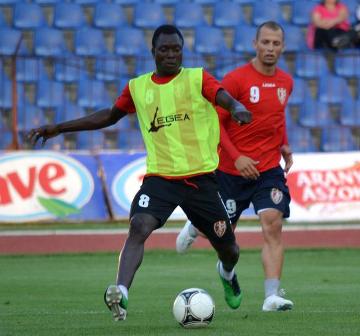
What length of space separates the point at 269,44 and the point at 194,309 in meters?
2.74

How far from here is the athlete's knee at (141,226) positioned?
826cm

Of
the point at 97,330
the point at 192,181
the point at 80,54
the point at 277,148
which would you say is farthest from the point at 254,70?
the point at 80,54

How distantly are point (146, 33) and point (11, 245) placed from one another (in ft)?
24.2

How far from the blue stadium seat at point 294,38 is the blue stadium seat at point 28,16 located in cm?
479

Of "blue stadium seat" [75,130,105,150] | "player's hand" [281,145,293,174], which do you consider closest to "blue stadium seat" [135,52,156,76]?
"blue stadium seat" [75,130,105,150]

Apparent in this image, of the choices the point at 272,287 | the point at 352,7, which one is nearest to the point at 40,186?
the point at 352,7

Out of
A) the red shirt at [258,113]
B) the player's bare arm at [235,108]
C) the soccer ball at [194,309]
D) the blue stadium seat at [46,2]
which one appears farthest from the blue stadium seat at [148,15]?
the soccer ball at [194,309]

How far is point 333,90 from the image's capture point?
22.1 metres

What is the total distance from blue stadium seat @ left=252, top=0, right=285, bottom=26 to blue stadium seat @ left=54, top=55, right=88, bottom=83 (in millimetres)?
3908

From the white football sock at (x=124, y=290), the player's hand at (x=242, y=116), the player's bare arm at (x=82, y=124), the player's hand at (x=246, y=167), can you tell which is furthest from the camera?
the player's hand at (x=246, y=167)

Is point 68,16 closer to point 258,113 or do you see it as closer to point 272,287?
point 258,113

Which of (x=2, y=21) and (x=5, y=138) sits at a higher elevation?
(x=2, y=21)

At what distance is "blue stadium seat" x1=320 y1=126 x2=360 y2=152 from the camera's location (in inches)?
819

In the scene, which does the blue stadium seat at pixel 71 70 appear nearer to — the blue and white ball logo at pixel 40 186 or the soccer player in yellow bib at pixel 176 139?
the blue and white ball logo at pixel 40 186
